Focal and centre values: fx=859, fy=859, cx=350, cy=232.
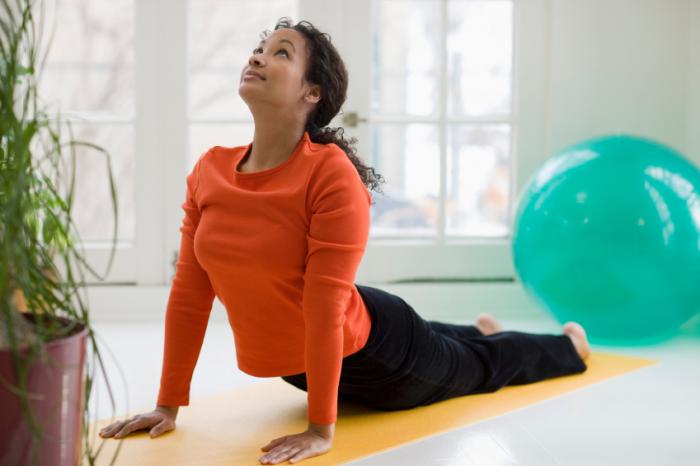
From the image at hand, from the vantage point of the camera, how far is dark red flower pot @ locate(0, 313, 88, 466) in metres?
1.08

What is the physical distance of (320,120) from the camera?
1.86 meters

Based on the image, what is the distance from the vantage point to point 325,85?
1821 mm

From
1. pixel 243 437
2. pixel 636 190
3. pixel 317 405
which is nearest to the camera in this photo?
pixel 317 405

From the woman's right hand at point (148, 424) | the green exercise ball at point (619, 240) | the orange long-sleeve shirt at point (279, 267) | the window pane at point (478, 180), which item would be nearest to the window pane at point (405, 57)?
the window pane at point (478, 180)

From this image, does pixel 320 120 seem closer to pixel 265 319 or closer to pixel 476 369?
pixel 265 319

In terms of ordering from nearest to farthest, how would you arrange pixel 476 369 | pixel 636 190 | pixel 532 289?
pixel 476 369 → pixel 636 190 → pixel 532 289

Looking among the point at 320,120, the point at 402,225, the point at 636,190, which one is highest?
the point at 320,120

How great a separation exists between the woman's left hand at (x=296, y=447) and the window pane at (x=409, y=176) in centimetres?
198

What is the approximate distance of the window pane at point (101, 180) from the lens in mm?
3523

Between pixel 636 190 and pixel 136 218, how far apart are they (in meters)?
1.94

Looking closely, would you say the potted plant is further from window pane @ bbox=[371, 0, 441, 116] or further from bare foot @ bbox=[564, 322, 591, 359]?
window pane @ bbox=[371, 0, 441, 116]

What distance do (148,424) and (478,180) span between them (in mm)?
2257

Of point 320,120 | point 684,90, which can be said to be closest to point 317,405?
point 320,120

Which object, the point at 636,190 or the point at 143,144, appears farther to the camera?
the point at 143,144
